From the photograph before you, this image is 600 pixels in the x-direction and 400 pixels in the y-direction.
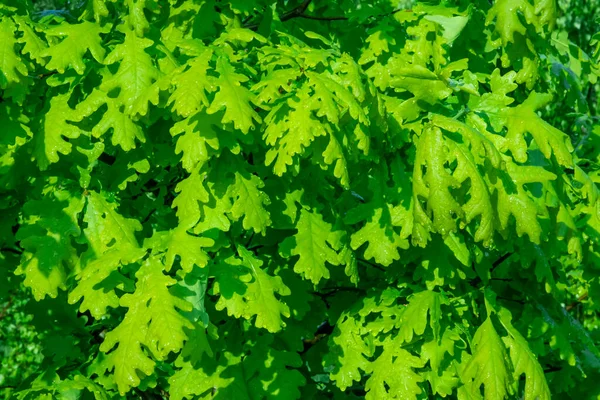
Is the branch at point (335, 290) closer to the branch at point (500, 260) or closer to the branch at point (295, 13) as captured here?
the branch at point (500, 260)

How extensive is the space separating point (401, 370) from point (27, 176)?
1.77 metres

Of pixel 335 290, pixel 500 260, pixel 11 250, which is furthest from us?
pixel 11 250

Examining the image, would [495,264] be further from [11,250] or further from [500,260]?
[11,250]

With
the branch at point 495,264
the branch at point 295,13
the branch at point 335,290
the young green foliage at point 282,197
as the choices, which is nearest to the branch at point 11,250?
the young green foliage at point 282,197

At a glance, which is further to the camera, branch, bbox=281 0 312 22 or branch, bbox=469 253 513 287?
branch, bbox=281 0 312 22

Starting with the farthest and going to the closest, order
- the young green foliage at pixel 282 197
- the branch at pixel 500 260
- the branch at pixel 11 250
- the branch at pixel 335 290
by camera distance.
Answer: the branch at pixel 11 250, the branch at pixel 335 290, the branch at pixel 500 260, the young green foliage at pixel 282 197

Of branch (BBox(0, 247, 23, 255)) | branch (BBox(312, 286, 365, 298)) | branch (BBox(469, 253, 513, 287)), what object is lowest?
branch (BBox(0, 247, 23, 255))

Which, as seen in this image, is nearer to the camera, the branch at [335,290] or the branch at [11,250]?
the branch at [335,290]

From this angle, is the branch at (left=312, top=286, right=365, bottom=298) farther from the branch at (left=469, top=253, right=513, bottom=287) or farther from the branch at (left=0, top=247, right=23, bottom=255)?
the branch at (left=0, top=247, right=23, bottom=255)

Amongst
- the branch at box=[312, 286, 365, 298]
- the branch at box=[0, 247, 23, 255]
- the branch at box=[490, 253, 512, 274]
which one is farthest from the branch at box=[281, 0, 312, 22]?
the branch at box=[0, 247, 23, 255]

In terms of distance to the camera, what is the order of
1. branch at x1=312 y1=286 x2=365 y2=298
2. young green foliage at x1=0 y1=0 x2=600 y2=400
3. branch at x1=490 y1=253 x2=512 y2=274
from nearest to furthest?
young green foliage at x1=0 y1=0 x2=600 y2=400 < branch at x1=490 y1=253 x2=512 y2=274 < branch at x1=312 y1=286 x2=365 y2=298

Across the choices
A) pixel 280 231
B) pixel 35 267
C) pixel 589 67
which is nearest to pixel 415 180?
pixel 280 231

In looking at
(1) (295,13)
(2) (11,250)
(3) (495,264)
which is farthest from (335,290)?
(2) (11,250)

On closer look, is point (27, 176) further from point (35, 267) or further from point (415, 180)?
point (415, 180)
